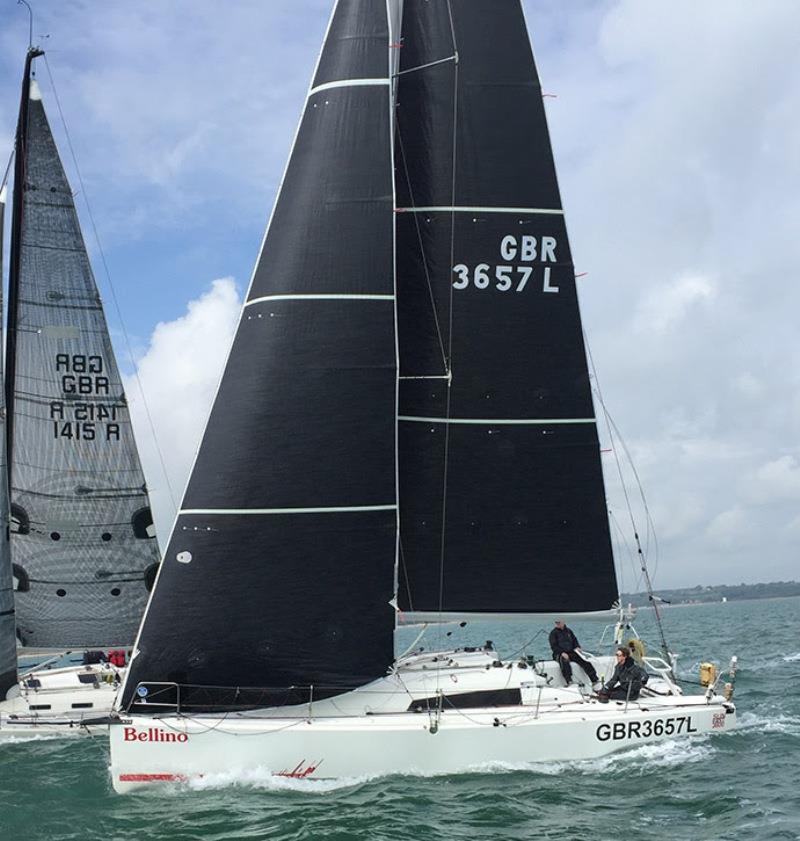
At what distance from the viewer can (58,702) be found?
60.2 feet

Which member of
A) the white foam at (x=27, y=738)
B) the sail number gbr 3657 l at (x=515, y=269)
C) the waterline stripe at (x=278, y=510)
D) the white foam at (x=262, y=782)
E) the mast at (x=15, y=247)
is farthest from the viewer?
the mast at (x=15, y=247)

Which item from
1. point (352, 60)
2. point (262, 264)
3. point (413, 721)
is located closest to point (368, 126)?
point (352, 60)

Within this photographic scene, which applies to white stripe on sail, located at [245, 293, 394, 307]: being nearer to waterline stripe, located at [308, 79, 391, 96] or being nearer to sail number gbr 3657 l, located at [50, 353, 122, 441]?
waterline stripe, located at [308, 79, 391, 96]

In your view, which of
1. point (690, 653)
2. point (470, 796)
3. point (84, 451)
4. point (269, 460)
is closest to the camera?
point (470, 796)

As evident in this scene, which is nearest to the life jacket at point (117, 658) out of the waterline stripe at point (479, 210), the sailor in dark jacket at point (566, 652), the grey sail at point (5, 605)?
the grey sail at point (5, 605)

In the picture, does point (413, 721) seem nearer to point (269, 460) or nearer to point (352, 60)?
point (269, 460)

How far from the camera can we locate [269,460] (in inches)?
533

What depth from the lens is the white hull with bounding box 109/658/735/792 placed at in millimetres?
12875

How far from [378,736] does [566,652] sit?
371cm

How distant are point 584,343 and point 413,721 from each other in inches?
248

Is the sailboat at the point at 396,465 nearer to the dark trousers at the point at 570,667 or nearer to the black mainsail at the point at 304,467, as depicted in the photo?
the black mainsail at the point at 304,467

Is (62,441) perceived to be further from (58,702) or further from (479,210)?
(479,210)

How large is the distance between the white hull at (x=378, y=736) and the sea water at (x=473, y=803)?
0.16 meters

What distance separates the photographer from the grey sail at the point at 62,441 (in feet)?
65.8
